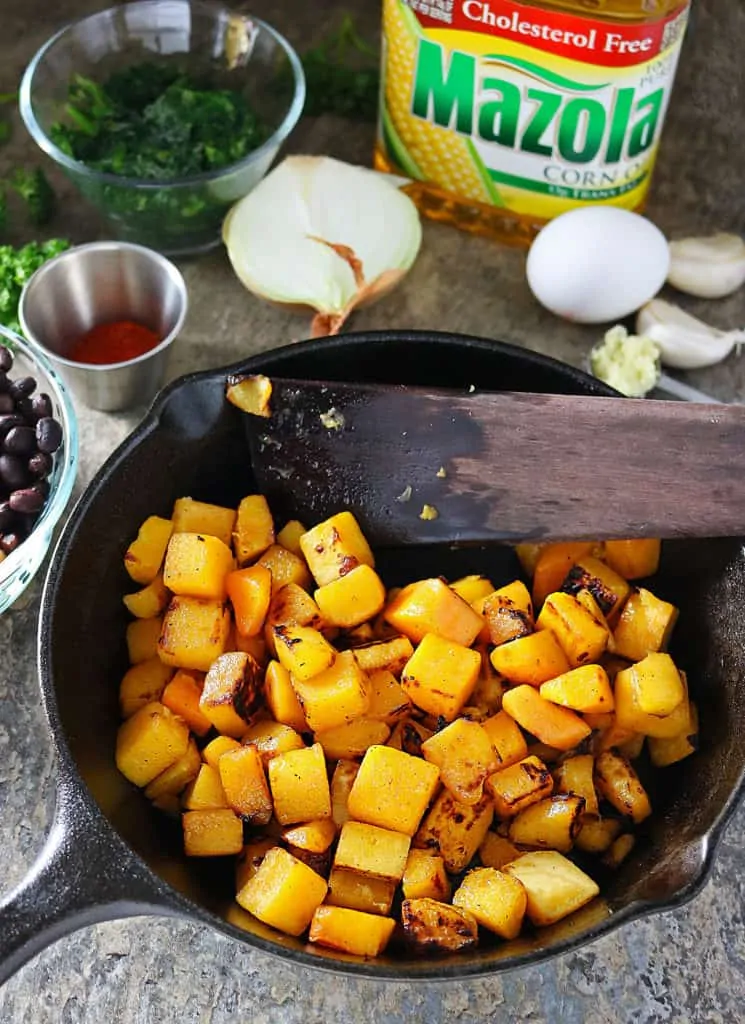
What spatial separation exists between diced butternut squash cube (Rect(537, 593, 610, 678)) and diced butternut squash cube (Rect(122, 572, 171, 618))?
17.9 inches

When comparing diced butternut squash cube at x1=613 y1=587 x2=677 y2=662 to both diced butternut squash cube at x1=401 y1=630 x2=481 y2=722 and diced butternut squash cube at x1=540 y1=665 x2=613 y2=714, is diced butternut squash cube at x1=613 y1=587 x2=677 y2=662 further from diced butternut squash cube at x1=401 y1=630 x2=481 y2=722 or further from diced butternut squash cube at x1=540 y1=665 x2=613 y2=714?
diced butternut squash cube at x1=401 y1=630 x2=481 y2=722

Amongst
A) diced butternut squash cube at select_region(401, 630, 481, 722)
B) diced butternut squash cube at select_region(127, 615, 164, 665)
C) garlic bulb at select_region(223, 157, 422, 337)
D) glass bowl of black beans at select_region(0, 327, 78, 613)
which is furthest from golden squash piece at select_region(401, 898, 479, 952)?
garlic bulb at select_region(223, 157, 422, 337)

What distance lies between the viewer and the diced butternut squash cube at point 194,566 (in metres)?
1.34

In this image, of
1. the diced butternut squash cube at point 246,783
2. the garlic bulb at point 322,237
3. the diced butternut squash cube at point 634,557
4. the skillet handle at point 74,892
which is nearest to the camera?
the skillet handle at point 74,892

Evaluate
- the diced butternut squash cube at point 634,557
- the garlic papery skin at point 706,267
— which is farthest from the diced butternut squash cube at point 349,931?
the garlic papery skin at point 706,267

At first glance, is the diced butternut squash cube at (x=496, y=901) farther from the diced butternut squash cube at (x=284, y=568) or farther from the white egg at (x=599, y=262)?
the white egg at (x=599, y=262)

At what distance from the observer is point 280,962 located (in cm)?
131

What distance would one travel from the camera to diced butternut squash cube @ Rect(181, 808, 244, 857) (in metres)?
1.24

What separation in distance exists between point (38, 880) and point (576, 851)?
1.97 ft

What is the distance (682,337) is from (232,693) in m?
0.91

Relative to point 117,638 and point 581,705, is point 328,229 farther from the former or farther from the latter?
point 581,705

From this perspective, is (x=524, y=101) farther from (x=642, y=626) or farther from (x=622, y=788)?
(x=622, y=788)

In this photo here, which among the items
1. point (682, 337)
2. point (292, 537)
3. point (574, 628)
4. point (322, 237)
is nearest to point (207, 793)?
point (292, 537)

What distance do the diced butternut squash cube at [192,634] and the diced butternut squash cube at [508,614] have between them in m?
0.31
